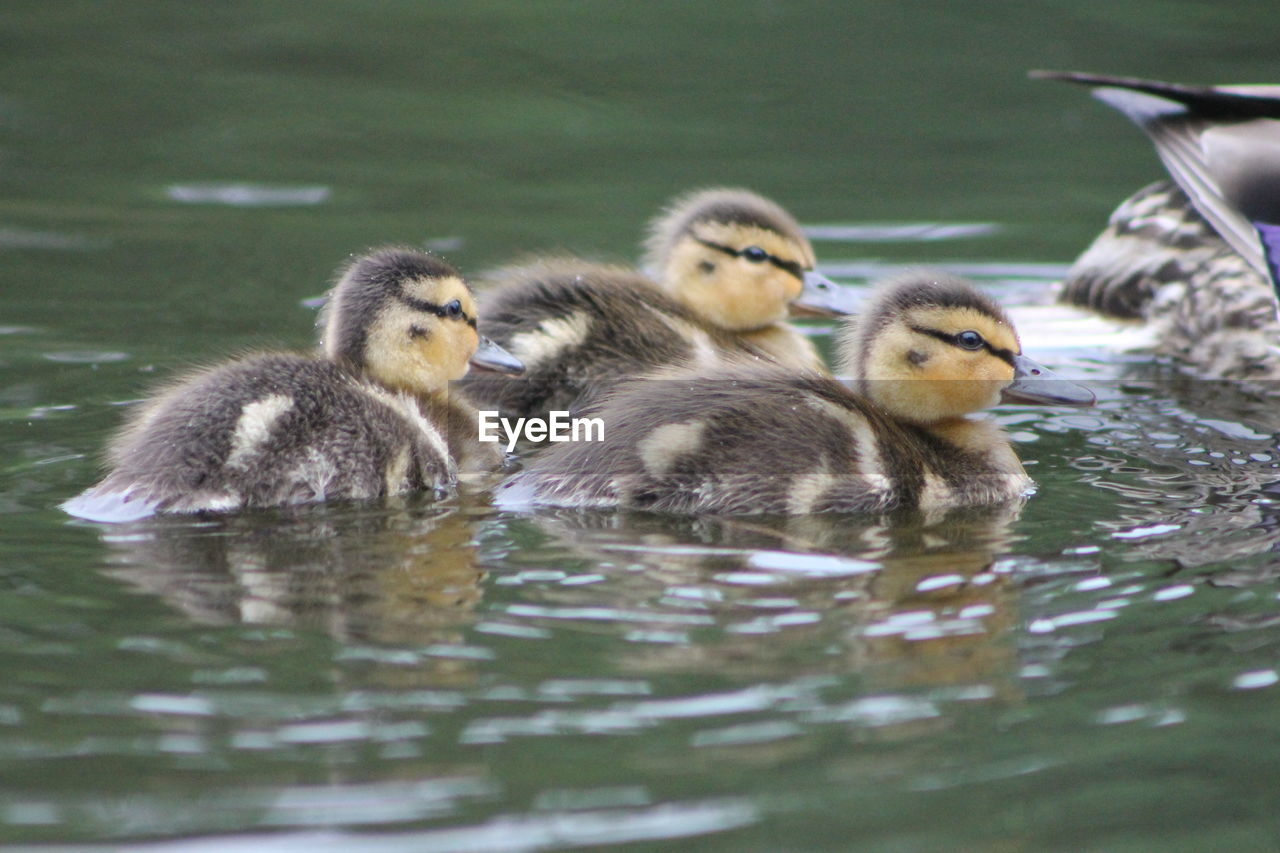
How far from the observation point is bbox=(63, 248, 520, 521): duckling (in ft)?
11.0

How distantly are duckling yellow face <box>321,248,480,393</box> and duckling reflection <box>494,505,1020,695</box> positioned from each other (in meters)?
0.58

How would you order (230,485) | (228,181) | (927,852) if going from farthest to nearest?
(228,181), (230,485), (927,852)

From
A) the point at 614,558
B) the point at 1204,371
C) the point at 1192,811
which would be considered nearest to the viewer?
the point at 1192,811

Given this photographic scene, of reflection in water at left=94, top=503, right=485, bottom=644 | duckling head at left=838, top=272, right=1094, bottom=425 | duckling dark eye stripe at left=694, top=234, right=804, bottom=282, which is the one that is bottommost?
reflection in water at left=94, top=503, right=485, bottom=644

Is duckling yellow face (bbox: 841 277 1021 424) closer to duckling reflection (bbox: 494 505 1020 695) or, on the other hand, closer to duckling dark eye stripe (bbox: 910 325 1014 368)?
duckling dark eye stripe (bbox: 910 325 1014 368)

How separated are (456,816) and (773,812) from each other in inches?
14.0

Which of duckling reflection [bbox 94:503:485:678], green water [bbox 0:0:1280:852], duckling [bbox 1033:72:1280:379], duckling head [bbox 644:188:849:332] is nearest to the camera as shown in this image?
green water [bbox 0:0:1280:852]

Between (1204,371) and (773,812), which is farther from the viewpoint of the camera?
(1204,371)

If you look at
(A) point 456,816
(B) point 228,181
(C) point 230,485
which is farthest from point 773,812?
(B) point 228,181

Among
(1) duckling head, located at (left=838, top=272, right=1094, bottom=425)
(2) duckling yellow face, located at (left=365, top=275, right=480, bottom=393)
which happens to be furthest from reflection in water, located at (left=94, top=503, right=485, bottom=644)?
(1) duckling head, located at (left=838, top=272, right=1094, bottom=425)

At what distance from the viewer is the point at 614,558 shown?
10.1ft

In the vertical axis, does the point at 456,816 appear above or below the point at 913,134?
below

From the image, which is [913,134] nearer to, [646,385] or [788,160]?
[788,160]

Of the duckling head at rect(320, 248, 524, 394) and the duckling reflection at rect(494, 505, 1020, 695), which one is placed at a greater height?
the duckling head at rect(320, 248, 524, 394)
